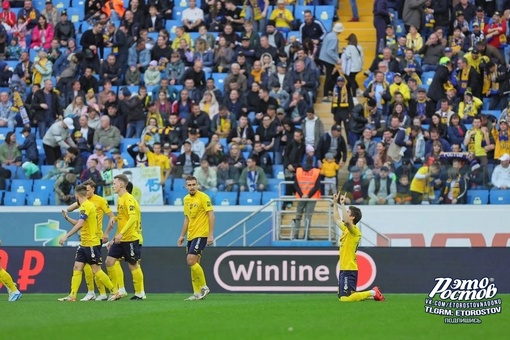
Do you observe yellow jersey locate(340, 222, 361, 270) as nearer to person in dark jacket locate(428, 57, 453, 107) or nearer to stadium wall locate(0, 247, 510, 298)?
stadium wall locate(0, 247, 510, 298)

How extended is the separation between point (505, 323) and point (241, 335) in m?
3.80

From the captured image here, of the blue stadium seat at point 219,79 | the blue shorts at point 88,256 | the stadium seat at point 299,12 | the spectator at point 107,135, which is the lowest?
the blue shorts at point 88,256

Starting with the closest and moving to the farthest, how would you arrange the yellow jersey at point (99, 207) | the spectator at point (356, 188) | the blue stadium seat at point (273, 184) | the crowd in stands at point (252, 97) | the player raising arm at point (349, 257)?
1. the player raising arm at point (349, 257)
2. the yellow jersey at point (99, 207)
3. the spectator at point (356, 188)
4. the crowd in stands at point (252, 97)
5. the blue stadium seat at point (273, 184)

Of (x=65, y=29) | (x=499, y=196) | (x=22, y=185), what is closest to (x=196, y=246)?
(x=499, y=196)

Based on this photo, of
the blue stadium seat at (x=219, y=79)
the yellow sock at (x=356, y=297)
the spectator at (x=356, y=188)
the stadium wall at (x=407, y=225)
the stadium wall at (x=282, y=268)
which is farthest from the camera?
the blue stadium seat at (x=219, y=79)

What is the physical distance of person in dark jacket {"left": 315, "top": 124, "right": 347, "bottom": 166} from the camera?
87.4 feet

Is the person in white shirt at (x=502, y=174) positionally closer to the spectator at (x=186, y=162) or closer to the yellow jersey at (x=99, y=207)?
the spectator at (x=186, y=162)

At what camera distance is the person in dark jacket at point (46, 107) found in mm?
29422

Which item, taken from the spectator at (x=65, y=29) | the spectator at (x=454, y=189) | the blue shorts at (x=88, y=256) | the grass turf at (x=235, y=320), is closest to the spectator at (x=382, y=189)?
the spectator at (x=454, y=189)

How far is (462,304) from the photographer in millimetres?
16828

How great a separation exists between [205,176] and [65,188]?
10.9ft

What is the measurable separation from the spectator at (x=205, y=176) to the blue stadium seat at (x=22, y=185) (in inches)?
164

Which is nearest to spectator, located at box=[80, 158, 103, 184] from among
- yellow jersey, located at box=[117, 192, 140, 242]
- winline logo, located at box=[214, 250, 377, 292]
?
winline logo, located at box=[214, 250, 377, 292]

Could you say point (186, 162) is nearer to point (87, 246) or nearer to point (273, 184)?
point (273, 184)
